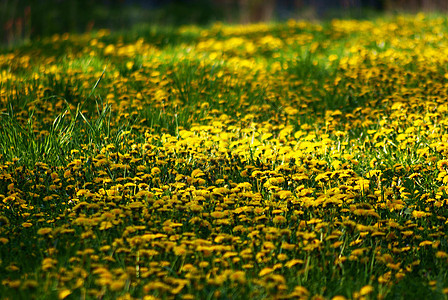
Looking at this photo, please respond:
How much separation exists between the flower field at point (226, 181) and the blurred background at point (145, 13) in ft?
15.2

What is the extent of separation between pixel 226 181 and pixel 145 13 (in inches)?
706

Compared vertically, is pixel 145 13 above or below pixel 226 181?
above

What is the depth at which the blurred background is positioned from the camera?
11.4m

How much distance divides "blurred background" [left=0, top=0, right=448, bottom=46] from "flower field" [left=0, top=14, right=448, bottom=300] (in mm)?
4631

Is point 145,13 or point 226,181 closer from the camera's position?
point 226,181

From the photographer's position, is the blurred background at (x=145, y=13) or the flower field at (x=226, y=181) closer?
the flower field at (x=226, y=181)

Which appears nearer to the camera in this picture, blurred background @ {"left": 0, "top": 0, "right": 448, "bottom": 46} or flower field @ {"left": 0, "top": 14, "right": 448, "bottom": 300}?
flower field @ {"left": 0, "top": 14, "right": 448, "bottom": 300}

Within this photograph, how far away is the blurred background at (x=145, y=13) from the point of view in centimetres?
1142

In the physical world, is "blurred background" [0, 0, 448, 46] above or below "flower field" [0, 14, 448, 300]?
above

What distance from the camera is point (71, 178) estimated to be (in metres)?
3.11

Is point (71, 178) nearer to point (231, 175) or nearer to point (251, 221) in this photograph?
point (231, 175)

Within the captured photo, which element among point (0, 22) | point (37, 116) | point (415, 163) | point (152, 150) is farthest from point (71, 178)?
point (0, 22)

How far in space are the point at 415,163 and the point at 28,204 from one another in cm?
282

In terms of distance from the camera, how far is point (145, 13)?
65.1 ft
